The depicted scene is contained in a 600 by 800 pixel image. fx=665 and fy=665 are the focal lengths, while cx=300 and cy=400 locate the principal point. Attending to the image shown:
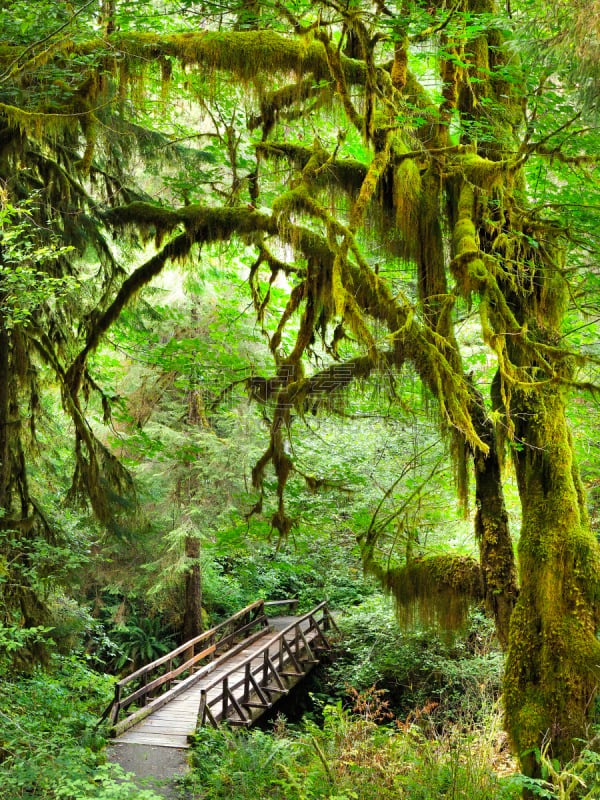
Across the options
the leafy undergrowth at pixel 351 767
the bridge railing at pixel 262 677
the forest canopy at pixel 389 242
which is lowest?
the bridge railing at pixel 262 677

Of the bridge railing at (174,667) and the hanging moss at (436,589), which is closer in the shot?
the hanging moss at (436,589)

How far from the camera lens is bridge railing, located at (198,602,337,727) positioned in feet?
31.9

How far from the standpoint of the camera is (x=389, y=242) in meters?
7.40

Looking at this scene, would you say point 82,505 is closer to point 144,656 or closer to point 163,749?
point 163,749

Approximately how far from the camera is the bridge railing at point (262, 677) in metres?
9.73

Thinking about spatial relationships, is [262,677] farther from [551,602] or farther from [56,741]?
[551,602]

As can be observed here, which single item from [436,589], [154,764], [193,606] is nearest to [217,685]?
[193,606]

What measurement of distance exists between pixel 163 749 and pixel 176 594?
24.8 feet

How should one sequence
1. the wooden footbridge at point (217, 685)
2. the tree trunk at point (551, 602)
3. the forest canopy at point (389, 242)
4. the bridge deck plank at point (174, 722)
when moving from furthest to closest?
the wooden footbridge at point (217, 685) → the bridge deck plank at point (174, 722) → the forest canopy at point (389, 242) → the tree trunk at point (551, 602)

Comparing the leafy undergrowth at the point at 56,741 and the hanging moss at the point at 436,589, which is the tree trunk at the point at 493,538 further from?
the leafy undergrowth at the point at 56,741

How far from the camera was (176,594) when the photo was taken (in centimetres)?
1599

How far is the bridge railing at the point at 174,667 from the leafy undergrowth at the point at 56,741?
50 centimetres

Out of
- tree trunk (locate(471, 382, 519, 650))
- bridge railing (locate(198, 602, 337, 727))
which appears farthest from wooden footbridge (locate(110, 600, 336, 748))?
tree trunk (locate(471, 382, 519, 650))

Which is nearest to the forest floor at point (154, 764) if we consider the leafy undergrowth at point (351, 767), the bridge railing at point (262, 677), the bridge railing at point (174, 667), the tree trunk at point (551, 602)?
the leafy undergrowth at point (351, 767)
